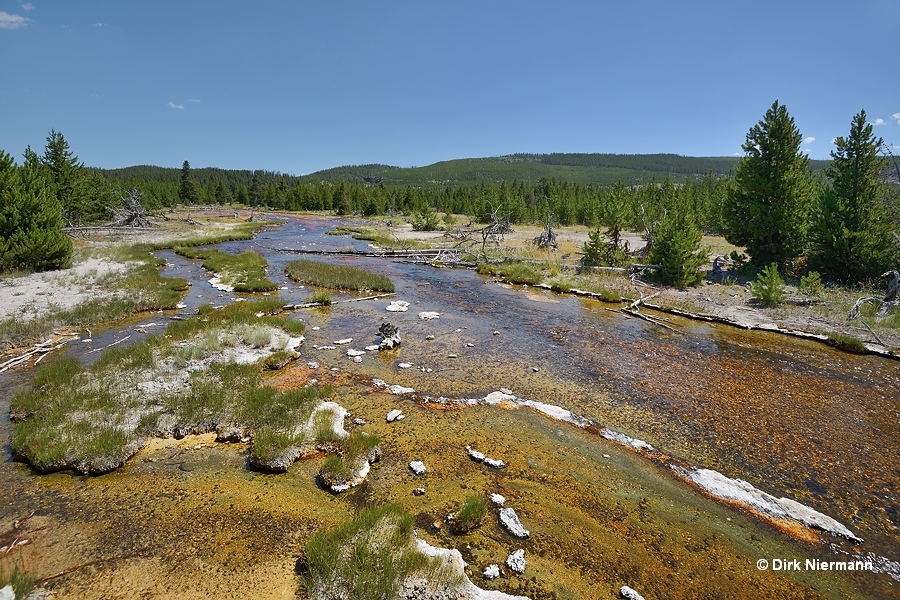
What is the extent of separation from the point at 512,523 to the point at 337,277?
21251 mm

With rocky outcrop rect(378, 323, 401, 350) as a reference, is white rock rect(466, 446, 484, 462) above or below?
below

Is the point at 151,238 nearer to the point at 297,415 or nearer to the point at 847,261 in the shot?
the point at 297,415

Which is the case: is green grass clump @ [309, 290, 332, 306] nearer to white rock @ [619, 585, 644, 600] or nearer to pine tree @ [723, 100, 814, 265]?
white rock @ [619, 585, 644, 600]

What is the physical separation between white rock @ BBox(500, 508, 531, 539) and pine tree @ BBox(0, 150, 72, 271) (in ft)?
94.9

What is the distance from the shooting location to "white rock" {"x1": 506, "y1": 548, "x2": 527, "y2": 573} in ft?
18.3

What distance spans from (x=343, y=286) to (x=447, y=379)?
14.0 meters

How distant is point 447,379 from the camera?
1189cm

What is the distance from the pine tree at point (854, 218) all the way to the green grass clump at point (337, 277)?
25049 millimetres

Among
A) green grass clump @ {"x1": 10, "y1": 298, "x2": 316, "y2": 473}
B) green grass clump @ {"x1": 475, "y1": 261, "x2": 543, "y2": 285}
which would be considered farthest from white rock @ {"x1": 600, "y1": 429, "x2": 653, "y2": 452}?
green grass clump @ {"x1": 475, "y1": 261, "x2": 543, "y2": 285}

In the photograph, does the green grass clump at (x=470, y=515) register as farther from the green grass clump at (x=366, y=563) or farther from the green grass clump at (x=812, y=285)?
the green grass clump at (x=812, y=285)

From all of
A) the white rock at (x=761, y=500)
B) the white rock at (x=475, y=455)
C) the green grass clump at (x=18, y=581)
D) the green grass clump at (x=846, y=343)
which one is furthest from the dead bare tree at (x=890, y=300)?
the green grass clump at (x=18, y=581)

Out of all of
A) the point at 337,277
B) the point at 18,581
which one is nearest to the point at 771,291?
the point at 337,277

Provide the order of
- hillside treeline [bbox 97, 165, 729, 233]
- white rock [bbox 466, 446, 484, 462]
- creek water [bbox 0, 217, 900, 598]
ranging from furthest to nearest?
hillside treeline [bbox 97, 165, 729, 233], white rock [bbox 466, 446, 484, 462], creek water [bbox 0, 217, 900, 598]

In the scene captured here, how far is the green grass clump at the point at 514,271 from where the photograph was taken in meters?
27.1
